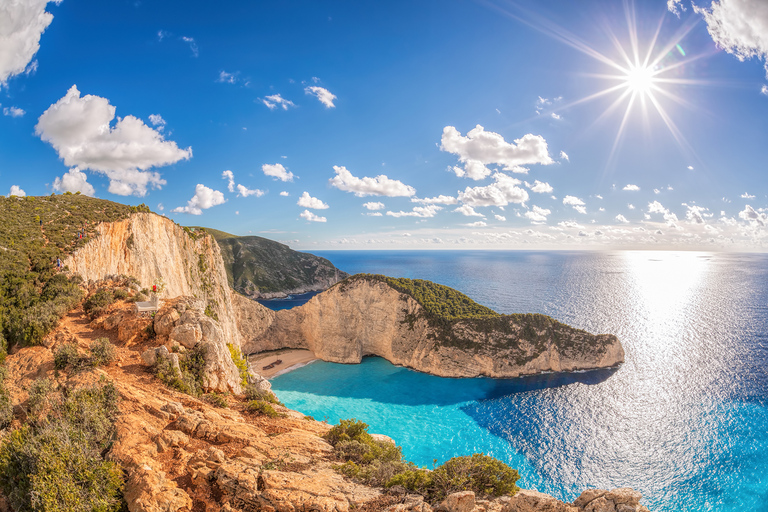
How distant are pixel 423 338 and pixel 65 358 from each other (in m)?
38.3

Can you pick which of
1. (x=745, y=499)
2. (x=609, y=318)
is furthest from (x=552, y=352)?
(x=609, y=318)

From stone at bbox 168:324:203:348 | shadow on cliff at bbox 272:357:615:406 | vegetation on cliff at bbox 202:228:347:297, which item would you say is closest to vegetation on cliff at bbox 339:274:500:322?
shadow on cliff at bbox 272:357:615:406

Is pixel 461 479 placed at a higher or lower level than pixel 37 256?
lower

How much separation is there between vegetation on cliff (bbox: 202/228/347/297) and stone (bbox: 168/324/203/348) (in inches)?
3564

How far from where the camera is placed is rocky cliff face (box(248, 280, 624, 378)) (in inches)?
1668

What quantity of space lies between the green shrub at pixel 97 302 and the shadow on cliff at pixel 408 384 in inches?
1033

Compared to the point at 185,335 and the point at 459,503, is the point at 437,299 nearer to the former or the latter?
the point at 185,335

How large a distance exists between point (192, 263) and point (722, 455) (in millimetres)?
54378

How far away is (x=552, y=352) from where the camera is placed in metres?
42.7

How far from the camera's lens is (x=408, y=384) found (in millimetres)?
41469

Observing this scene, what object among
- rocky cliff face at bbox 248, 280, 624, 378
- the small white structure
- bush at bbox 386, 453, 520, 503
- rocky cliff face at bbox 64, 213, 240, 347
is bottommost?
rocky cliff face at bbox 248, 280, 624, 378

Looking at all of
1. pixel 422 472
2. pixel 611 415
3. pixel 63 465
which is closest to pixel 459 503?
pixel 422 472

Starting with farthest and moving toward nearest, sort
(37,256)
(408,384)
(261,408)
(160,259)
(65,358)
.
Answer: (408,384), (160,259), (37,256), (261,408), (65,358)

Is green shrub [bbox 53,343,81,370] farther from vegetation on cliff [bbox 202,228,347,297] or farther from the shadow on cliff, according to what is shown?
vegetation on cliff [bbox 202,228,347,297]
